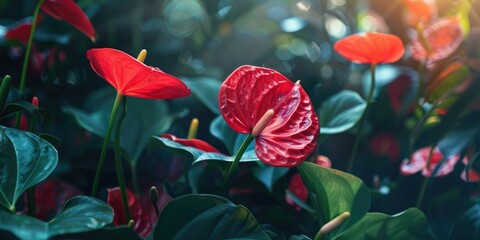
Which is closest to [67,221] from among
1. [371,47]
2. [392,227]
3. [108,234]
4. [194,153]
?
[108,234]

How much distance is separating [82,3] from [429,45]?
570 millimetres

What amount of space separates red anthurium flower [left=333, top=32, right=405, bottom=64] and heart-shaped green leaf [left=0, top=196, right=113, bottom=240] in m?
0.32

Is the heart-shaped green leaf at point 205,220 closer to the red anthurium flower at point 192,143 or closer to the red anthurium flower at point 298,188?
the red anthurium flower at point 192,143

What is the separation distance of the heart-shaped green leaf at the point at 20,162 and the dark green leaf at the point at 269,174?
0.24 metres

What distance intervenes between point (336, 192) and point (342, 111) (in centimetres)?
20

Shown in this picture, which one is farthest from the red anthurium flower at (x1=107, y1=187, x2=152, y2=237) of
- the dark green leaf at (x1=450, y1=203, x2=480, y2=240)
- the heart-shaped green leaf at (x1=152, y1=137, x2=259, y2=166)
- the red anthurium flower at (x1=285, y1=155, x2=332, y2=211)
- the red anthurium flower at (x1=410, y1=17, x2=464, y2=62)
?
the red anthurium flower at (x1=410, y1=17, x2=464, y2=62)

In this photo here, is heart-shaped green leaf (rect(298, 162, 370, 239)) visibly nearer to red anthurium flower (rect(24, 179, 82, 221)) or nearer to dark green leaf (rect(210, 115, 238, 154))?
dark green leaf (rect(210, 115, 238, 154))

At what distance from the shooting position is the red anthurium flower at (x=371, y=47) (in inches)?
22.5

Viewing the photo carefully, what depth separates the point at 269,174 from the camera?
583mm

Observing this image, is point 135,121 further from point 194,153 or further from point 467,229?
point 467,229

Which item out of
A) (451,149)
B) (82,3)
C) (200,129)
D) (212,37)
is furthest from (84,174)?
(451,149)

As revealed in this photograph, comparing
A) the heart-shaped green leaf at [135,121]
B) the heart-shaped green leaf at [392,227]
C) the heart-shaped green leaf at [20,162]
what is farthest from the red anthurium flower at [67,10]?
the heart-shaped green leaf at [392,227]

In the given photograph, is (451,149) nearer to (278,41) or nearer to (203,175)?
(203,175)

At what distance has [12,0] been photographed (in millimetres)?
1021
